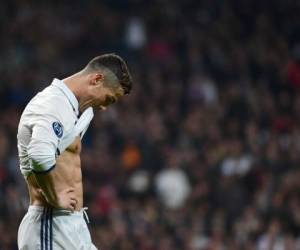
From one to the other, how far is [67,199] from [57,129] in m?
0.42

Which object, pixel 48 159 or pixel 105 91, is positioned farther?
pixel 105 91

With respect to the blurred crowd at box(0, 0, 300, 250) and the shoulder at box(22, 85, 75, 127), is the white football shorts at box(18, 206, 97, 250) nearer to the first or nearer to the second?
the shoulder at box(22, 85, 75, 127)

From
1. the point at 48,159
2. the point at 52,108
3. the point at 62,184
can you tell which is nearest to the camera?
the point at 48,159

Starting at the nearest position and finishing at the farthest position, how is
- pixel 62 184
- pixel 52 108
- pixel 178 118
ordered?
pixel 52 108, pixel 62 184, pixel 178 118

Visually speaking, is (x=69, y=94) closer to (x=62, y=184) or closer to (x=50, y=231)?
(x=62, y=184)

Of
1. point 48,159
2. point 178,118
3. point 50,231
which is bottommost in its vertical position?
point 178,118

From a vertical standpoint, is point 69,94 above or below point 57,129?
above

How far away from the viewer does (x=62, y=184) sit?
575 centimetres

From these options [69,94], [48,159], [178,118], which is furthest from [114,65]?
[178,118]

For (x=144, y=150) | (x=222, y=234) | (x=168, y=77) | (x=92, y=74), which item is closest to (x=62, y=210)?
(x=92, y=74)

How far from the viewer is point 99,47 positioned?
56.2 ft

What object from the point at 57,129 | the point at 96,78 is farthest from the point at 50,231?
the point at 96,78

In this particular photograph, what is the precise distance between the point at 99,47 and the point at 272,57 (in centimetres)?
281

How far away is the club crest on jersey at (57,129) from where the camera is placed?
553cm
